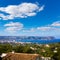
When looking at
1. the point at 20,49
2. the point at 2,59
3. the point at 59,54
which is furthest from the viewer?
the point at 20,49

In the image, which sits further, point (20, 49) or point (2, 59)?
point (20, 49)

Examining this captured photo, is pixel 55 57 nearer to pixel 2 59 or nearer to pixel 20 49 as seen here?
pixel 20 49

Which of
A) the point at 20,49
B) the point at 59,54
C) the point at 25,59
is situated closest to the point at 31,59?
the point at 25,59

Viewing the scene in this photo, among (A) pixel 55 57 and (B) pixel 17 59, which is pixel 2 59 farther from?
(A) pixel 55 57

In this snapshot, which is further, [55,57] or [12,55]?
[55,57]

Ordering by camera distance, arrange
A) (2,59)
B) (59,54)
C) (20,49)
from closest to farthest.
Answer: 1. (2,59)
2. (59,54)
3. (20,49)

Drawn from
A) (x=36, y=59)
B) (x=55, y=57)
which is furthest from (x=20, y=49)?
(x=36, y=59)

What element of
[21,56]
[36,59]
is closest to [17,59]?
[21,56]

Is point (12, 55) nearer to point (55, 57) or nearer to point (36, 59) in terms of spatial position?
point (36, 59)
